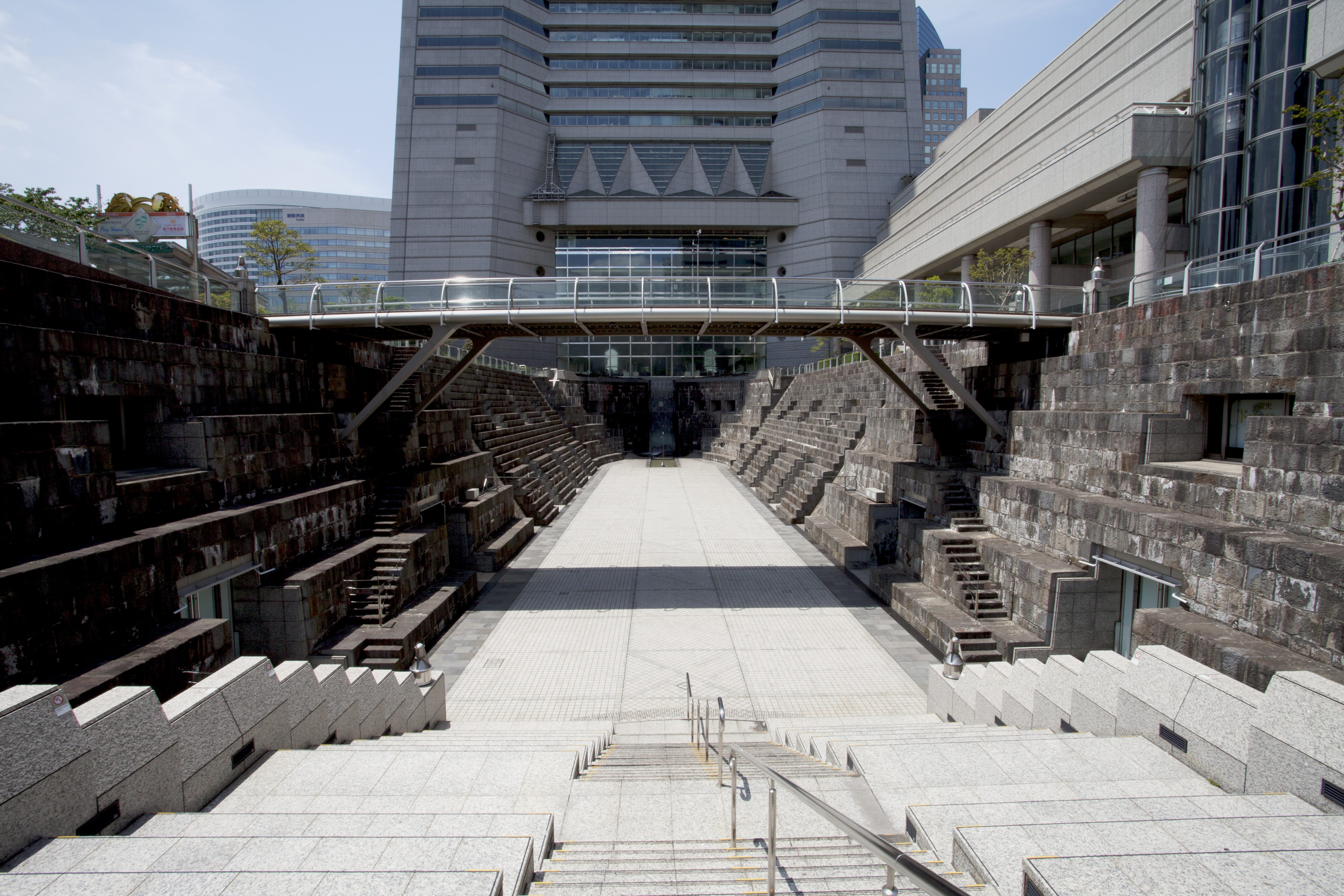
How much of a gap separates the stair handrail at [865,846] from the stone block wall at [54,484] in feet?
26.8

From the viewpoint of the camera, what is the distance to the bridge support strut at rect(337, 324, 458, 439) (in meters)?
13.9

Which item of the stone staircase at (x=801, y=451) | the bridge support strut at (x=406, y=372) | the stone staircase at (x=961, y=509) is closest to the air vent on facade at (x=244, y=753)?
the bridge support strut at (x=406, y=372)

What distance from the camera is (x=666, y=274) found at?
4744cm

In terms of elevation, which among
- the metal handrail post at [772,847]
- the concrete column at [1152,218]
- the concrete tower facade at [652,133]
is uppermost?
the concrete tower facade at [652,133]

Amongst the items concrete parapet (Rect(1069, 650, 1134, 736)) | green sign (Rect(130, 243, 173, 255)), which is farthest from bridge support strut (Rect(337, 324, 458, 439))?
concrete parapet (Rect(1069, 650, 1134, 736))

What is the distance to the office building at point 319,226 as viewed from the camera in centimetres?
10188

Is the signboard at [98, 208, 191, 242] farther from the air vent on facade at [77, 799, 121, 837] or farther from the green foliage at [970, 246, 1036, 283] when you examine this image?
the green foliage at [970, 246, 1036, 283]

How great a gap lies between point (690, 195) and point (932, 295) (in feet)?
127

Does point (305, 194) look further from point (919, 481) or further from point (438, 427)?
point (919, 481)

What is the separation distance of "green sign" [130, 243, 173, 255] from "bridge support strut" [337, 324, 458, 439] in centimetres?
662

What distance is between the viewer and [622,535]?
20.5 meters

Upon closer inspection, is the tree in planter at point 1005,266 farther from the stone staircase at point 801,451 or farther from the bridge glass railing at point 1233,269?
the bridge glass railing at point 1233,269

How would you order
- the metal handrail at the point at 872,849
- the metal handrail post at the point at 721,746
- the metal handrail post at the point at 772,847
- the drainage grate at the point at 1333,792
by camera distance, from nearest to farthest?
1. the metal handrail at the point at 872,849
2. the metal handrail post at the point at 772,847
3. the drainage grate at the point at 1333,792
4. the metal handrail post at the point at 721,746

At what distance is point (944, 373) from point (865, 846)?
13.1m
